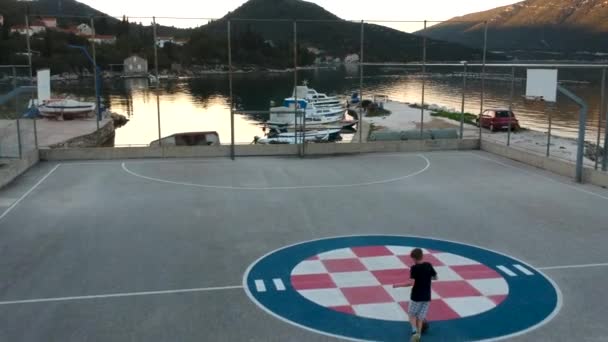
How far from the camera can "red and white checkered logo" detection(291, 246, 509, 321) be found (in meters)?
7.79

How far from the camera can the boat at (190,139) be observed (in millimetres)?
20875

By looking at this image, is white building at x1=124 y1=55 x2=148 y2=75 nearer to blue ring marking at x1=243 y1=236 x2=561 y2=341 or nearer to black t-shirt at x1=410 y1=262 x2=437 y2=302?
blue ring marking at x1=243 y1=236 x2=561 y2=341

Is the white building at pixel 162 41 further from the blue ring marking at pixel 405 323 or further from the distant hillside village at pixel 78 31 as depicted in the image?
the blue ring marking at pixel 405 323

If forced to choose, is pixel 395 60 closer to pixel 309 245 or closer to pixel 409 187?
pixel 409 187

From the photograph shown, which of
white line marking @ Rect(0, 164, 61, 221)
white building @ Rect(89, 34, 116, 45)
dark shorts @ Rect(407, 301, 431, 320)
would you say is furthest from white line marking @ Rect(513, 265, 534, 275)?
white building @ Rect(89, 34, 116, 45)

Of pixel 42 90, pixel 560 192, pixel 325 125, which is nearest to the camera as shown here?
pixel 560 192

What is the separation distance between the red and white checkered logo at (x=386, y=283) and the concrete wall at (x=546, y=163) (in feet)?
24.0

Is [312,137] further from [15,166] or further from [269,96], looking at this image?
[15,166]

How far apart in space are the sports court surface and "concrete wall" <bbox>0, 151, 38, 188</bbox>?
0.40 meters

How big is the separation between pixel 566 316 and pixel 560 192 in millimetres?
7640

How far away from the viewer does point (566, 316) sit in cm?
764

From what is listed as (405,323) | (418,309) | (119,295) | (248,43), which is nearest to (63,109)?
(248,43)

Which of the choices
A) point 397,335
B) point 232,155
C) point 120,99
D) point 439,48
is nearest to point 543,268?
point 397,335

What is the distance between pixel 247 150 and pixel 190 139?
8.28ft
